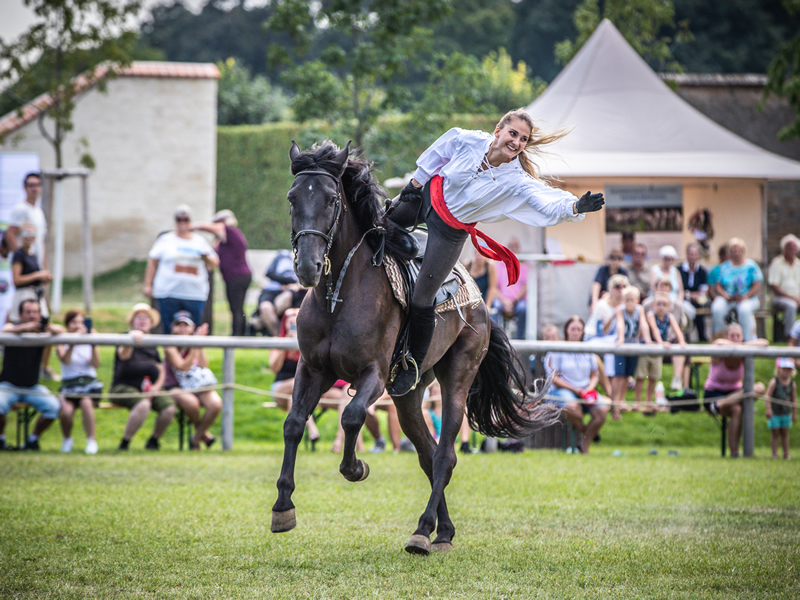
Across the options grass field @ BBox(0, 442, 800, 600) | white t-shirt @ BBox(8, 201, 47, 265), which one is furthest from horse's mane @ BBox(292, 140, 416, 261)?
white t-shirt @ BBox(8, 201, 47, 265)

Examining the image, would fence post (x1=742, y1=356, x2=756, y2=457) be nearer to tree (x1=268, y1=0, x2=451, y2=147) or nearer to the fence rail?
the fence rail

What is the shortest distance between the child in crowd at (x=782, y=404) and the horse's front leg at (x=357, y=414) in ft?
21.5

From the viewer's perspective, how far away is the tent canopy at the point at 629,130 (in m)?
14.4

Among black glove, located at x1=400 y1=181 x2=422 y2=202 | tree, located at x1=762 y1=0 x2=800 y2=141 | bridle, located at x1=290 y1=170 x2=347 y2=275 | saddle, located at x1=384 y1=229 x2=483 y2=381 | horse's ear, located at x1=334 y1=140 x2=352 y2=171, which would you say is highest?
tree, located at x1=762 y1=0 x2=800 y2=141

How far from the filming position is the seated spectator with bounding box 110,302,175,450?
10086 mm

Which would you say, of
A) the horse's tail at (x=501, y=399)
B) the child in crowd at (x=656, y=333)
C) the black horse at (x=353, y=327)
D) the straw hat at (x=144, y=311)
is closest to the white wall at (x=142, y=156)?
the straw hat at (x=144, y=311)

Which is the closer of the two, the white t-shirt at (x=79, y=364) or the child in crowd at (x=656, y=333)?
the white t-shirt at (x=79, y=364)

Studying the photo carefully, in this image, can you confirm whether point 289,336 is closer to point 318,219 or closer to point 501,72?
point 318,219

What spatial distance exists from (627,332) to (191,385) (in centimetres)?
537

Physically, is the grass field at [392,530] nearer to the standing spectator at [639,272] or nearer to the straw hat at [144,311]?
the straw hat at [144,311]

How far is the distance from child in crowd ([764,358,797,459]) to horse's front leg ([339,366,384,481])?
21.5ft

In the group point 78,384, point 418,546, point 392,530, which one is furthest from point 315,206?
point 78,384

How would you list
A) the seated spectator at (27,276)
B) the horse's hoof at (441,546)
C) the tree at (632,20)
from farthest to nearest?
the tree at (632,20) → the seated spectator at (27,276) → the horse's hoof at (441,546)

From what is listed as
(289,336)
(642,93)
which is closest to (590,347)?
(289,336)
